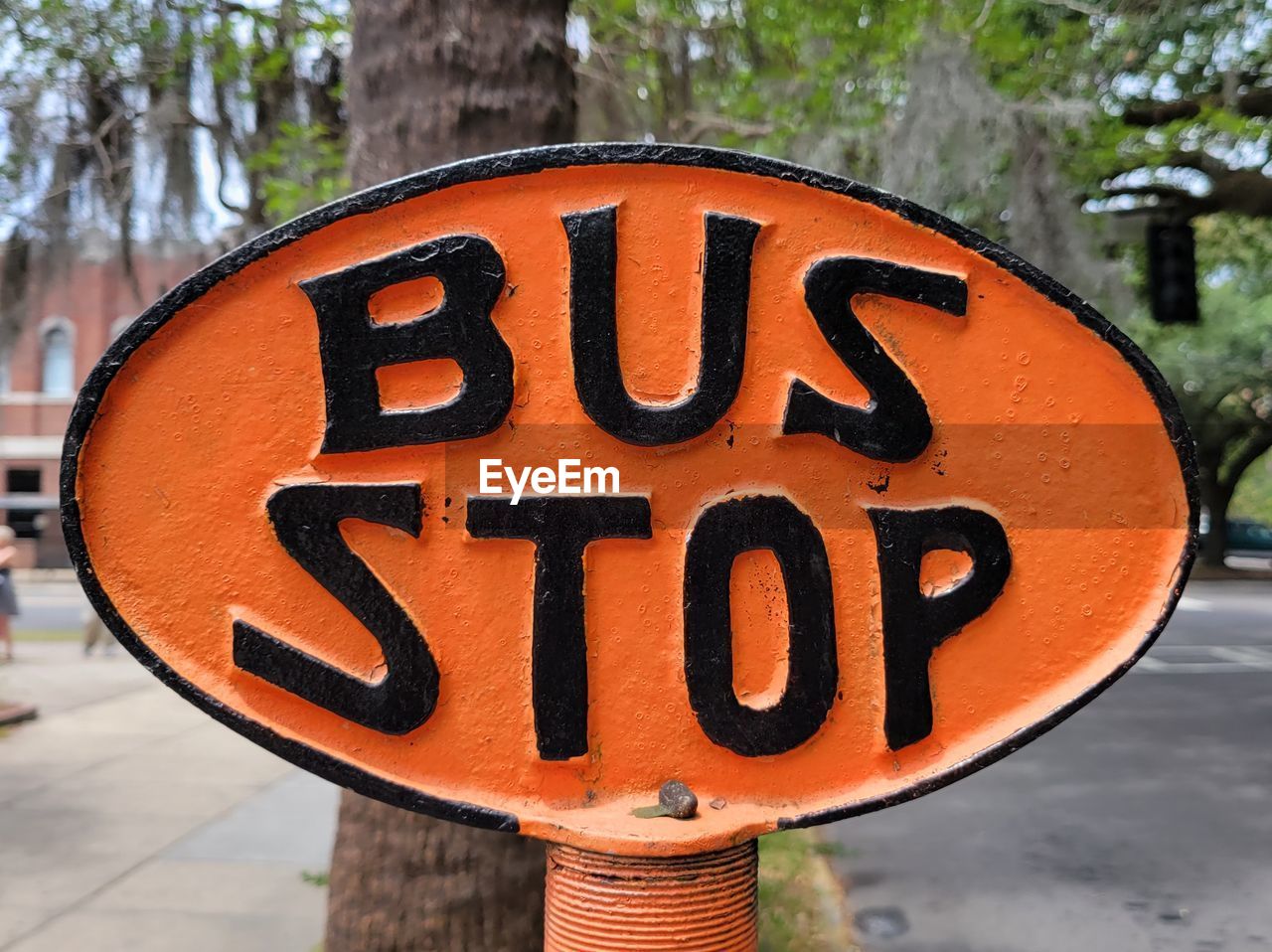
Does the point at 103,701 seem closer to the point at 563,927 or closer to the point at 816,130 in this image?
the point at 816,130

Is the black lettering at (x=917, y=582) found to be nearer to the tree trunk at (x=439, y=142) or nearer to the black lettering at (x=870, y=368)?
the black lettering at (x=870, y=368)

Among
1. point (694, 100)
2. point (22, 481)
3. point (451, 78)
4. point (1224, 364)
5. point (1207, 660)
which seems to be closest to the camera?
point (451, 78)

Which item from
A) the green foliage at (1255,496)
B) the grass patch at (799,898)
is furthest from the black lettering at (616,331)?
the green foliage at (1255,496)

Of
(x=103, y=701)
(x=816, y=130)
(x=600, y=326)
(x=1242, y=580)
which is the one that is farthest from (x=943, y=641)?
(x=1242, y=580)

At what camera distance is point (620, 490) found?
1.16 m

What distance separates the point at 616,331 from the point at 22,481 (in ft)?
76.8

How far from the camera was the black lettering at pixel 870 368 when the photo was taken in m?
1.15

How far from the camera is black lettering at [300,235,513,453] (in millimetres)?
1136

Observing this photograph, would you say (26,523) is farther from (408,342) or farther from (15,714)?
(408,342)

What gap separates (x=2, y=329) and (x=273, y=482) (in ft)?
17.5

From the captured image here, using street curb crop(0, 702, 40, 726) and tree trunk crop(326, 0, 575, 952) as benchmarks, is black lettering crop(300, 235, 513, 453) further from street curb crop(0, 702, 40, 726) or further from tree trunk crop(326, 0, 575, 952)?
street curb crop(0, 702, 40, 726)

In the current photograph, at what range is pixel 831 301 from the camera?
1.15m

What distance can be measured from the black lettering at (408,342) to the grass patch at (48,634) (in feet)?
40.6

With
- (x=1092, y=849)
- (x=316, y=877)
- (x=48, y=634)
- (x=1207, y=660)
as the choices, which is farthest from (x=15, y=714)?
(x=1207, y=660)
